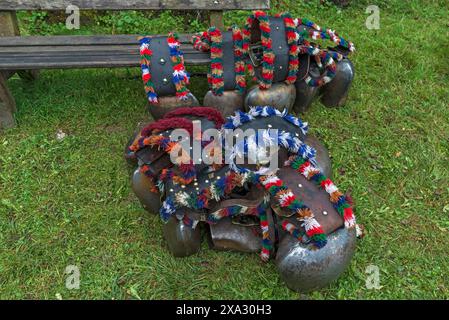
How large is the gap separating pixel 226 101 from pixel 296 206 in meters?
1.30

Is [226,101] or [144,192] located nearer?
[144,192]

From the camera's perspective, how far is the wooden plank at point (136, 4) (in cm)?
368

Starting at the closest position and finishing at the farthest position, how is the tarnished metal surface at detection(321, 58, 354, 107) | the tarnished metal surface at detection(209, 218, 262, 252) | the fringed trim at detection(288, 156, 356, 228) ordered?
1. the fringed trim at detection(288, 156, 356, 228)
2. the tarnished metal surface at detection(209, 218, 262, 252)
3. the tarnished metal surface at detection(321, 58, 354, 107)

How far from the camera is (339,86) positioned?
11.9ft

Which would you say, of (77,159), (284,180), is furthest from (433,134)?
(77,159)

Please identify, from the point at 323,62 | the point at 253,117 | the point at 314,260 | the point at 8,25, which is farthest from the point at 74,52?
the point at 314,260

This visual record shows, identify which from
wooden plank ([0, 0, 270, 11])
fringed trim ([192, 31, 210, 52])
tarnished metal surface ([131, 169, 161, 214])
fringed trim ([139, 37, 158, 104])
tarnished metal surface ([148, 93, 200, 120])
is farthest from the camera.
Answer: wooden plank ([0, 0, 270, 11])

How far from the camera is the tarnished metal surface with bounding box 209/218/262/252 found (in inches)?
102

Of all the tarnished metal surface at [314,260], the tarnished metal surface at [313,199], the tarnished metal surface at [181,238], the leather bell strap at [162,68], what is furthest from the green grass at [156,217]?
the leather bell strap at [162,68]

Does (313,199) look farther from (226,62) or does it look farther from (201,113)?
(226,62)

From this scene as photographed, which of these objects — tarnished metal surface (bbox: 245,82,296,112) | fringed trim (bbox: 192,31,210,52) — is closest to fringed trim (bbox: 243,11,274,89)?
tarnished metal surface (bbox: 245,82,296,112)

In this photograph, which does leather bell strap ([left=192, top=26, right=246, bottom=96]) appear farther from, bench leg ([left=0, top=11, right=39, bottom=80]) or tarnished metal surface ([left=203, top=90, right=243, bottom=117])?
bench leg ([left=0, top=11, right=39, bottom=80])

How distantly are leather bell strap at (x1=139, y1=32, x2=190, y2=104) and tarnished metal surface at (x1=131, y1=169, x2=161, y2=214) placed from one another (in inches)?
29.8
